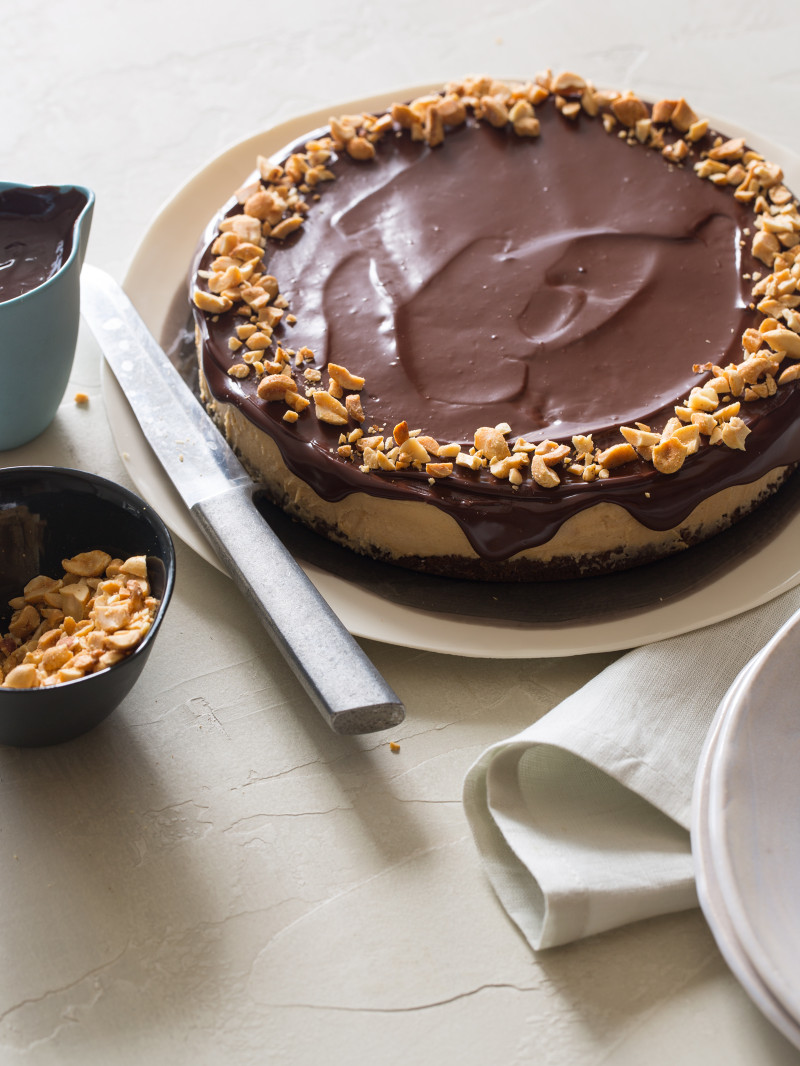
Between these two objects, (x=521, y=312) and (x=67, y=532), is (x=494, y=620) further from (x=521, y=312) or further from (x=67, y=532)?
(x=67, y=532)

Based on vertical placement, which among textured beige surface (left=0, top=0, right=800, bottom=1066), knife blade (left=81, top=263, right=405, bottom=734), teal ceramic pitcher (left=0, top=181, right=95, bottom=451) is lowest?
textured beige surface (left=0, top=0, right=800, bottom=1066)

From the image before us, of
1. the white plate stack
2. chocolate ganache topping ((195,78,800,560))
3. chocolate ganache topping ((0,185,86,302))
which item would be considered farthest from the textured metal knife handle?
chocolate ganache topping ((0,185,86,302))

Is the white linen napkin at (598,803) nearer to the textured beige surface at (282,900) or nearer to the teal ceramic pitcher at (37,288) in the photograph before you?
the textured beige surface at (282,900)

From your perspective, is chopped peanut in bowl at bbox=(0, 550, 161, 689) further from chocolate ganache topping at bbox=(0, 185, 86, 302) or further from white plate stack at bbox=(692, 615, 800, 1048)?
white plate stack at bbox=(692, 615, 800, 1048)

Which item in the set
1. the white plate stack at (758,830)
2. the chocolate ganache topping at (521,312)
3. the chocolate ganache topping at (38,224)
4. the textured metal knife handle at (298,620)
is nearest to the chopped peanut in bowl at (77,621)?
the textured metal knife handle at (298,620)

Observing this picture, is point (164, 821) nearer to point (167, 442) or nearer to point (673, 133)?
point (167, 442)
